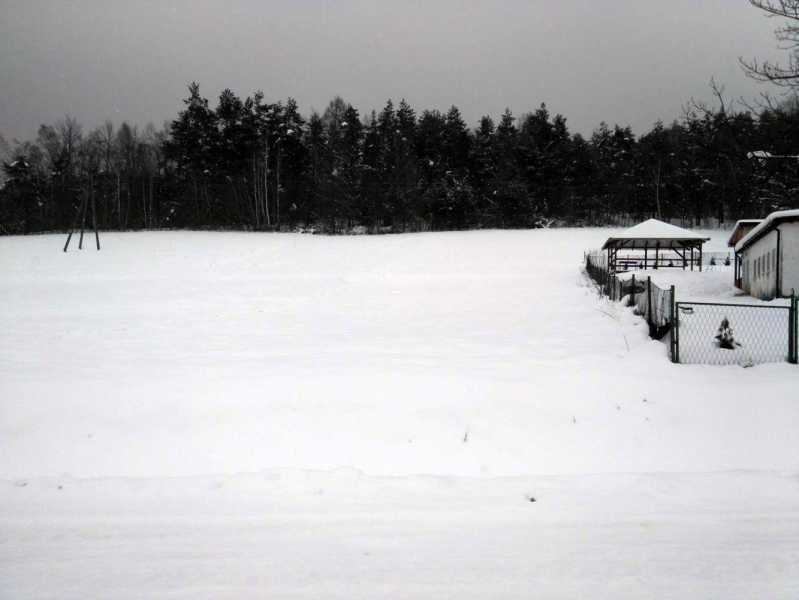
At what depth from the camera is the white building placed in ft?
60.1

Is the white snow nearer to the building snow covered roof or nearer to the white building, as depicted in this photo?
the building snow covered roof

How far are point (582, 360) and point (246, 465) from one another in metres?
6.78

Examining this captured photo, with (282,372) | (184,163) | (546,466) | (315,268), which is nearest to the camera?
(546,466)

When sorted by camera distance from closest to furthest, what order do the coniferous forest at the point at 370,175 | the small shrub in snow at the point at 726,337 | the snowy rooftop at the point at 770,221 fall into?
1. the small shrub in snow at the point at 726,337
2. the snowy rooftop at the point at 770,221
3. the coniferous forest at the point at 370,175

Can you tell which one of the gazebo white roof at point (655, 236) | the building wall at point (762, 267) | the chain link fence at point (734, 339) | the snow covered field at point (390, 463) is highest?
the gazebo white roof at point (655, 236)

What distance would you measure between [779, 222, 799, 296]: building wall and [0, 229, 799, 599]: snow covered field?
7816mm

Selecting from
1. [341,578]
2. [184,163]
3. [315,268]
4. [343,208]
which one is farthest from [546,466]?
[184,163]

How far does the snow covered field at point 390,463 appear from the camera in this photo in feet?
13.1

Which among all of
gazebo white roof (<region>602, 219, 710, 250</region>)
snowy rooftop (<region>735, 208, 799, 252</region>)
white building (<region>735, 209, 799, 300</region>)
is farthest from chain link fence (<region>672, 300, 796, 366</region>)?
gazebo white roof (<region>602, 219, 710, 250</region>)

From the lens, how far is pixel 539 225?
199 ft

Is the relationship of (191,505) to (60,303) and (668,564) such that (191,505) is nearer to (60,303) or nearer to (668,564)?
(668,564)

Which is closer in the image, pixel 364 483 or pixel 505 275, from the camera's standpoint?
pixel 364 483

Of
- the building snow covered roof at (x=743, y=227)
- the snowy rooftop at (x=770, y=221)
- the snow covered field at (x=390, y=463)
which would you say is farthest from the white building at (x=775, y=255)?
the snow covered field at (x=390, y=463)

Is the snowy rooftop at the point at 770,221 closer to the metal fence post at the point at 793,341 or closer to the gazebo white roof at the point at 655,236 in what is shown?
the gazebo white roof at the point at 655,236
